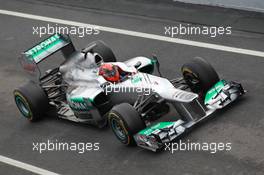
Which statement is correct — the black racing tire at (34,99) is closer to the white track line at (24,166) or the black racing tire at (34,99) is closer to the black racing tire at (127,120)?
the white track line at (24,166)

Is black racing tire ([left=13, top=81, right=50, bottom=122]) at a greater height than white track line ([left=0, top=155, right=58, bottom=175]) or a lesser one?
greater

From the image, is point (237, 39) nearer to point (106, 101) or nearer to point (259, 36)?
point (259, 36)

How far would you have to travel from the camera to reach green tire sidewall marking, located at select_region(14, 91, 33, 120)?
50.7 feet

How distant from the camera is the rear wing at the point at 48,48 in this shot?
15.8 m

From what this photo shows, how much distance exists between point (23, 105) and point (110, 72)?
2168 mm

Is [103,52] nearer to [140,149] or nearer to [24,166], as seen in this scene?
[140,149]

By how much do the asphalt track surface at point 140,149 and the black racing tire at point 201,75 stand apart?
1.99 ft

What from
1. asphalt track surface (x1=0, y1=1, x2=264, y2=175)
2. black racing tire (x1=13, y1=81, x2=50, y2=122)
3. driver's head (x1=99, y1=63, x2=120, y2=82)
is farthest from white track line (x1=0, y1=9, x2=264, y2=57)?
black racing tire (x1=13, y1=81, x2=50, y2=122)

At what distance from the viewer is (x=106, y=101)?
14703 mm

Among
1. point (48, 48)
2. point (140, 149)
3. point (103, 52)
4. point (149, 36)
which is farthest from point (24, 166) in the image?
point (149, 36)

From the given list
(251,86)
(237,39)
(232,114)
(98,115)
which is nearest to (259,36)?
(237,39)

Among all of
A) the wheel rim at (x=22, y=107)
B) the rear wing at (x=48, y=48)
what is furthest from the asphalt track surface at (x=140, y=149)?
the rear wing at (x=48, y=48)

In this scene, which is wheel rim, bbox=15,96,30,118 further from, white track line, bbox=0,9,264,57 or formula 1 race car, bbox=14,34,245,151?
white track line, bbox=0,9,264,57

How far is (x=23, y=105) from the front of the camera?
Result: 15.8m
